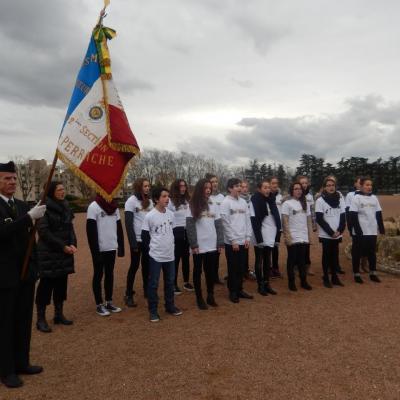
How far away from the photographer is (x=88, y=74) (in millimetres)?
4504

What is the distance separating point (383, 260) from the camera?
827 cm

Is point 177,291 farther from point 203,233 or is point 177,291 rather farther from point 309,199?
point 309,199

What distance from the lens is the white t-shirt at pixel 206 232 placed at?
5719 millimetres

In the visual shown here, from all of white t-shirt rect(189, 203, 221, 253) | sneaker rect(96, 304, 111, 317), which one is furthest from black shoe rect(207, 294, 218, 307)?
sneaker rect(96, 304, 111, 317)

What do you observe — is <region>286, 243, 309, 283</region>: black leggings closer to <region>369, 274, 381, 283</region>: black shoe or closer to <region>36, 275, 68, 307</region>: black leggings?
<region>369, 274, 381, 283</region>: black shoe

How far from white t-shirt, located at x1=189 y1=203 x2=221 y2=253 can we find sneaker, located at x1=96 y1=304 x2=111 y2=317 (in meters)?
1.74

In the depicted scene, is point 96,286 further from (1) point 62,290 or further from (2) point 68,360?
(2) point 68,360

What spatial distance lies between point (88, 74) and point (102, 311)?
351 cm

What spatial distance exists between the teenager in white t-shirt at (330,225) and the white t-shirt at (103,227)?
387cm

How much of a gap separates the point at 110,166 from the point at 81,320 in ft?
8.27

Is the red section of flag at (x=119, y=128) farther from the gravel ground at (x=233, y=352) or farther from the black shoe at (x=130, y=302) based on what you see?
the black shoe at (x=130, y=302)

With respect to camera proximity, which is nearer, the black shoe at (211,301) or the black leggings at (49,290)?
the black leggings at (49,290)

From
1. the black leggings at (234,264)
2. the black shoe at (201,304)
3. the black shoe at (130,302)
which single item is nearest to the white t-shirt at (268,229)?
the black leggings at (234,264)

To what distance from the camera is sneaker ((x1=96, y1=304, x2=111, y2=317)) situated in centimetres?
560
